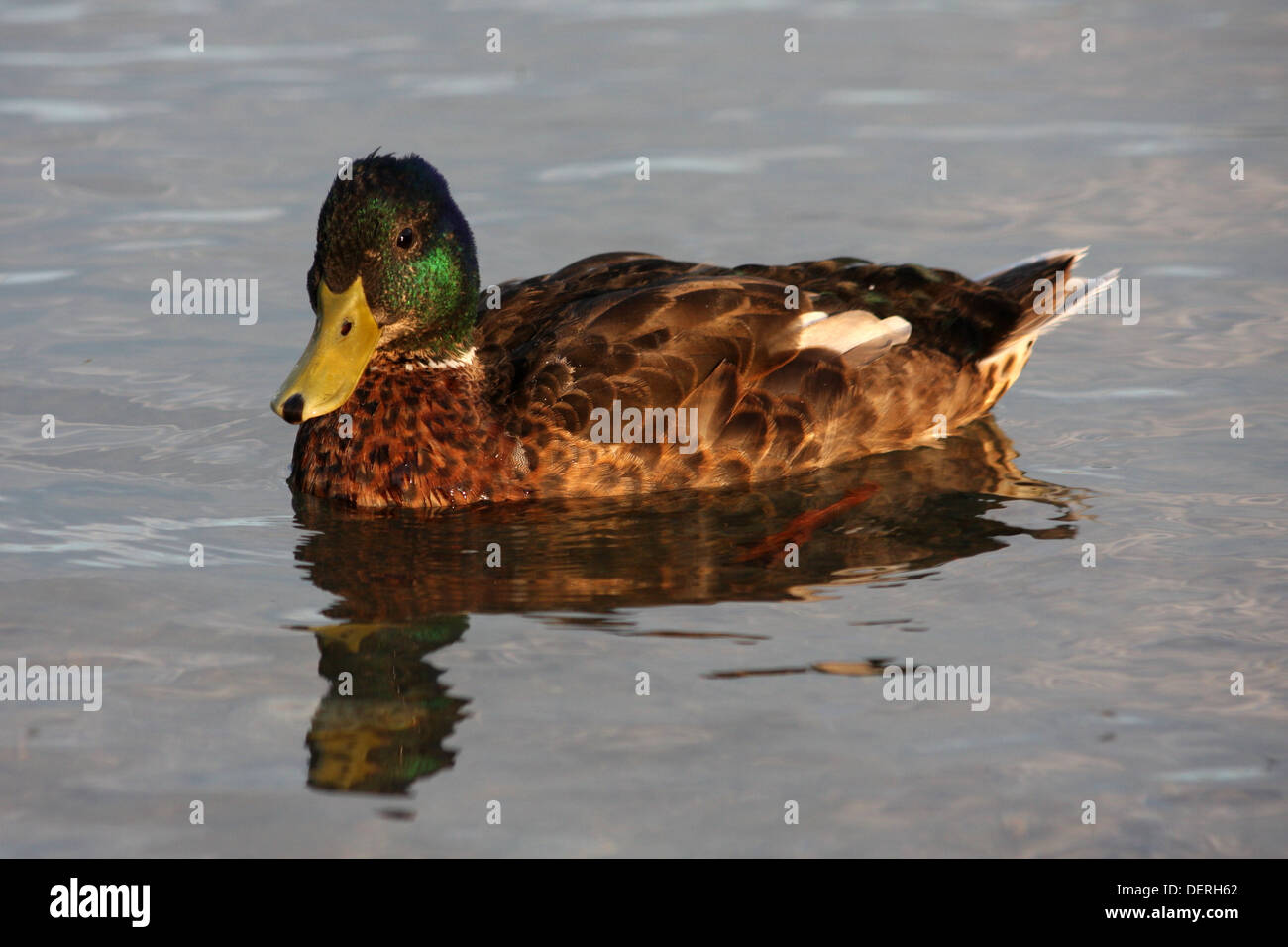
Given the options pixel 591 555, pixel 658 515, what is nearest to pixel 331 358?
pixel 591 555

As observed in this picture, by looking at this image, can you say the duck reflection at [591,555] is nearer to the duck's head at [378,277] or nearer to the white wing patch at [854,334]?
the white wing patch at [854,334]

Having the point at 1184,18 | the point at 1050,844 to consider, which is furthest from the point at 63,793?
the point at 1184,18

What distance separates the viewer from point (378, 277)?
8.59 metres

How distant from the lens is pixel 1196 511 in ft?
28.0

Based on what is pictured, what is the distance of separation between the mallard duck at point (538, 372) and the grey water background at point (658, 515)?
13.9 inches

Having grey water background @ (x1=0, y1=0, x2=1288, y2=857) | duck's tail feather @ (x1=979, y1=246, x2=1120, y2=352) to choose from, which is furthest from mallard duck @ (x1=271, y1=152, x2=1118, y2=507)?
duck's tail feather @ (x1=979, y1=246, x2=1120, y2=352)

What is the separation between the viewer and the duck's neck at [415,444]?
8695 millimetres

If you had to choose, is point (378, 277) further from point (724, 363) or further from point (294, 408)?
point (724, 363)

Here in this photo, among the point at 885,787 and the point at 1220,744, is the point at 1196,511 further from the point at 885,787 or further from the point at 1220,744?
the point at 885,787

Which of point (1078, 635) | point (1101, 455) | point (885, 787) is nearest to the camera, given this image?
point (885, 787)

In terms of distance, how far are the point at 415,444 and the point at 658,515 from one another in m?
1.22

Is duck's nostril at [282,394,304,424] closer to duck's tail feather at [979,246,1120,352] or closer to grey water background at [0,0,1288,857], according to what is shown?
grey water background at [0,0,1288,857]

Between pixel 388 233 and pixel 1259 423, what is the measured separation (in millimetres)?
4609
